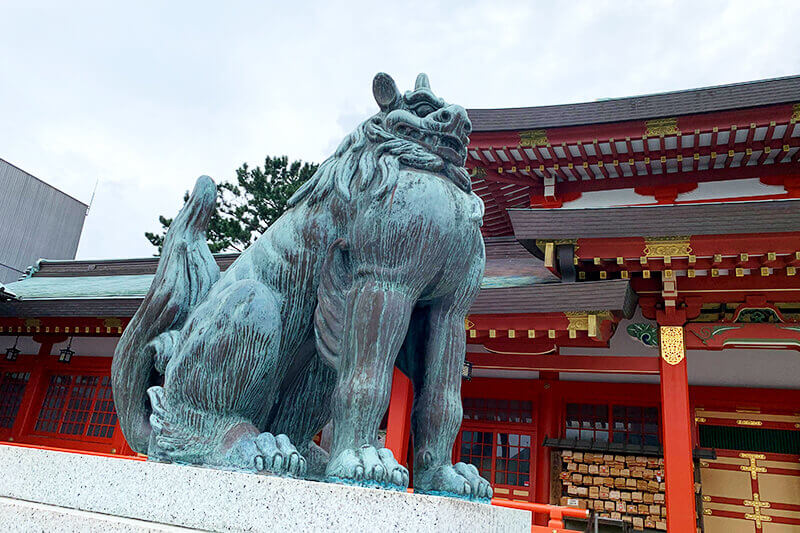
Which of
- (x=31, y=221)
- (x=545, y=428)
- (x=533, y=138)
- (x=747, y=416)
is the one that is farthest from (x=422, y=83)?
(x=31, y=221)

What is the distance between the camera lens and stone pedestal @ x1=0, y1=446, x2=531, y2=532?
1.08 m

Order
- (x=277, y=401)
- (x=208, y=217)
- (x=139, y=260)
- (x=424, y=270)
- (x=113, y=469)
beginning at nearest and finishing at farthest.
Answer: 1. (x=113, y=469)
2. (x=424, y=270)
3. (x=277, y=401)
4. (x=208, y=217)
5. (x=139, y=260)

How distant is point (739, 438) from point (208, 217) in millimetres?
7254

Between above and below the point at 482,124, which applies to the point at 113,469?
below

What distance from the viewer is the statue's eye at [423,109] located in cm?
165

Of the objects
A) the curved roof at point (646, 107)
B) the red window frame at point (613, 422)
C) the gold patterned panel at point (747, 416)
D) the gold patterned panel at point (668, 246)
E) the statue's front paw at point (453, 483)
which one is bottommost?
the statue's front paw at point (453, 483)

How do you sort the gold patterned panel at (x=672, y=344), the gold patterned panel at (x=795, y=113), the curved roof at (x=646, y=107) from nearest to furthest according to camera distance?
the gold patterned panel at (x=672, y=344) < the gold patterned panel at (x=795, y=113) < the curved roof at (x=646, y=107)

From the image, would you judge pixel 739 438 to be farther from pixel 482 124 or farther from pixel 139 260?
pixel 139 260

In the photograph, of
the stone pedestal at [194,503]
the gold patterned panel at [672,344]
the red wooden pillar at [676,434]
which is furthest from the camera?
the gold patterned panel at [672,344]

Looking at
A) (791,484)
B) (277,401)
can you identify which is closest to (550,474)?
(791,484)

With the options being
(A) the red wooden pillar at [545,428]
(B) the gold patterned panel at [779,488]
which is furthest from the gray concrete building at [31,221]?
(B) the gold patterned panel at [779,488]

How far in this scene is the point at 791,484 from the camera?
646 cm

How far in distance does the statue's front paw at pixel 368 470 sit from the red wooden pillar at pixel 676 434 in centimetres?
464

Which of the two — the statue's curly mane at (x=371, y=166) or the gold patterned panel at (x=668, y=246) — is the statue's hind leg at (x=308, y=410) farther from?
the gold patterned panel at (x=668, y=246)
